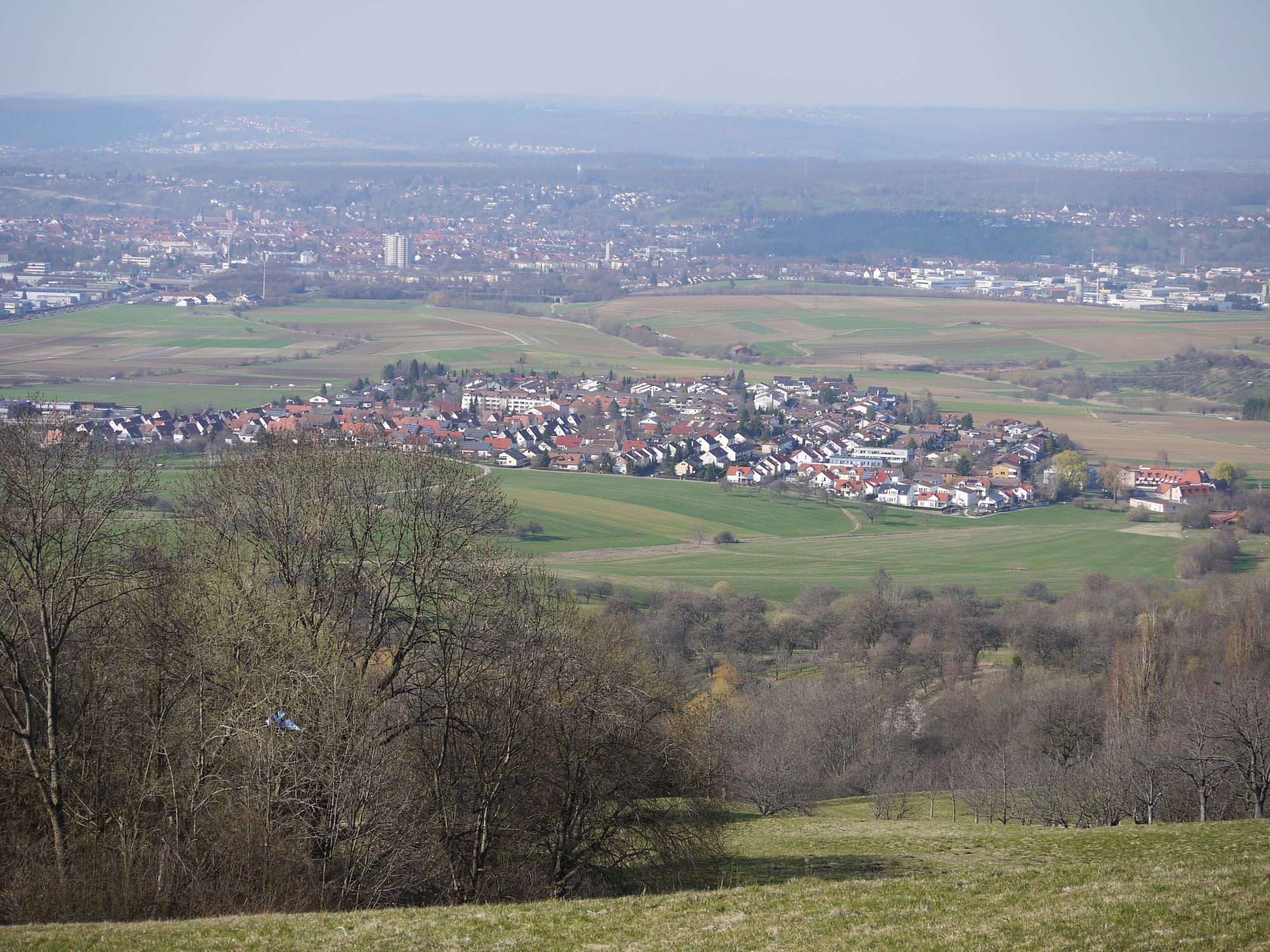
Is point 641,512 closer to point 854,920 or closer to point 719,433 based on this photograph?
point 719,433

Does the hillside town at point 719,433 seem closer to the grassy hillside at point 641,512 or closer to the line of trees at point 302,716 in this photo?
the grassy hillside at point 641,512

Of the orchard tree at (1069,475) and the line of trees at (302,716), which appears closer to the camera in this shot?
the line of trees at (302,716)

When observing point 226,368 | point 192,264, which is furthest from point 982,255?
point 226,368

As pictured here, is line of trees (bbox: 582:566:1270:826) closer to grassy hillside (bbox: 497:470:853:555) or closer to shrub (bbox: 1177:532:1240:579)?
shrub (bbox: 1177:532:1240:579)

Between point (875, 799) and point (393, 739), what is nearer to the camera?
point (393, 739)

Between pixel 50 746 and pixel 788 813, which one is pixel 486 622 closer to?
pixel 50 746

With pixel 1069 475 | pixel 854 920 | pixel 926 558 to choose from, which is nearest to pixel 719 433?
pixel 1069 475

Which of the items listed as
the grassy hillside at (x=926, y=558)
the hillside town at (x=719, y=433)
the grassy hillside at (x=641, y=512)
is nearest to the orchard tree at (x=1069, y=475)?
the hillside town at (x=719, y=433)
